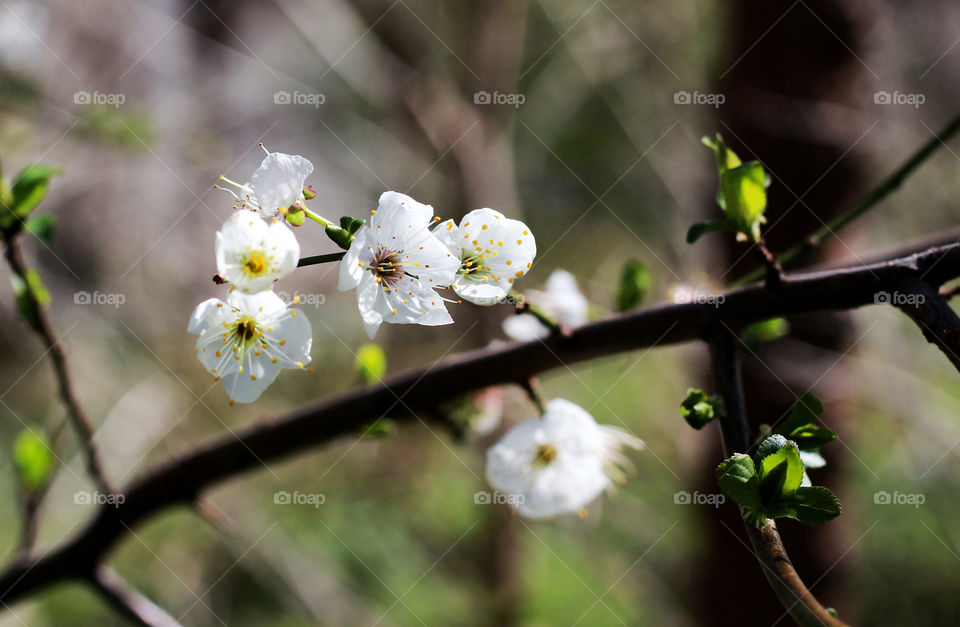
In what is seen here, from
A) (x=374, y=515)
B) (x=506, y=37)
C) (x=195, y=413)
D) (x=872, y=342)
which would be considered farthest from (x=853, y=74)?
(x=195, y=413)

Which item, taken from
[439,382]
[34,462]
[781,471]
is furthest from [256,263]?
[34,462]

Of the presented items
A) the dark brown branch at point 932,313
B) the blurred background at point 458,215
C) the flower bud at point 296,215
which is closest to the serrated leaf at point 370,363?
the flower bud at point 296,215

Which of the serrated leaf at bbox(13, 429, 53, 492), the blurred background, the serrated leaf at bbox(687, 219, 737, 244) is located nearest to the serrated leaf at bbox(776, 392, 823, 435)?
the serrated leaf at bbox(687, 219, 737, 244)

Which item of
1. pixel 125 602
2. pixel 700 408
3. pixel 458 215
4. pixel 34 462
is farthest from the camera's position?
pixel 458 215

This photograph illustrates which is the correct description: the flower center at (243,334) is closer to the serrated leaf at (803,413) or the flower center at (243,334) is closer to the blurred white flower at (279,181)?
the blurred white flower at (279,181)

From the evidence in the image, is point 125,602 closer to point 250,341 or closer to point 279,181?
point 250,341

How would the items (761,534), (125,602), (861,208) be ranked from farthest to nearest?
(125,602) → (861,208) → (761,534)
